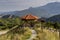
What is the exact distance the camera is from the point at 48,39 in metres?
1.19

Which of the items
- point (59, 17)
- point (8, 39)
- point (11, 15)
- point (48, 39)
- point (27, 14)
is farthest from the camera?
point (27, 14)

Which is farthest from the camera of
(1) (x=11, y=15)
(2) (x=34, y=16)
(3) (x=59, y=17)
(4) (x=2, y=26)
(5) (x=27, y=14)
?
(2) (x=34, y=16)

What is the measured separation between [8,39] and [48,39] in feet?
1.46

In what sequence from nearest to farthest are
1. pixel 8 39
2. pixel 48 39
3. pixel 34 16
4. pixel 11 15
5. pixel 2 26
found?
pixel 48 39 < pixel 8 39 < pixel 2 26 < pixel 11 15 < pixel 34 16

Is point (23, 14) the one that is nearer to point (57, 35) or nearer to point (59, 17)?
point (59, 17)

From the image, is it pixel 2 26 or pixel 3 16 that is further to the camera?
pixel 3 16

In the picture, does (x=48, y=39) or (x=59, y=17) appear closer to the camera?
(x=48, y=39)

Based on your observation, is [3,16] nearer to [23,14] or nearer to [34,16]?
[23,14]

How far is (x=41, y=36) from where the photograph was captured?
122 cm

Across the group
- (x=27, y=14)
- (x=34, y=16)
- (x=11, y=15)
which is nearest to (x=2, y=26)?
(x=11, y=15)

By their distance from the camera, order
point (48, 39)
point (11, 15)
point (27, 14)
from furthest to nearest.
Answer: point (27, 14) → point (11, 15) → point (48, 39)

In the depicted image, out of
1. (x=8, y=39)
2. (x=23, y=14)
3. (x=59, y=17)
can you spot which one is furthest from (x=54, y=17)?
(x=8, y=39)

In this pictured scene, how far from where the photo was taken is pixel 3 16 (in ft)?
20.5

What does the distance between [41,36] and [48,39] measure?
0.05m
